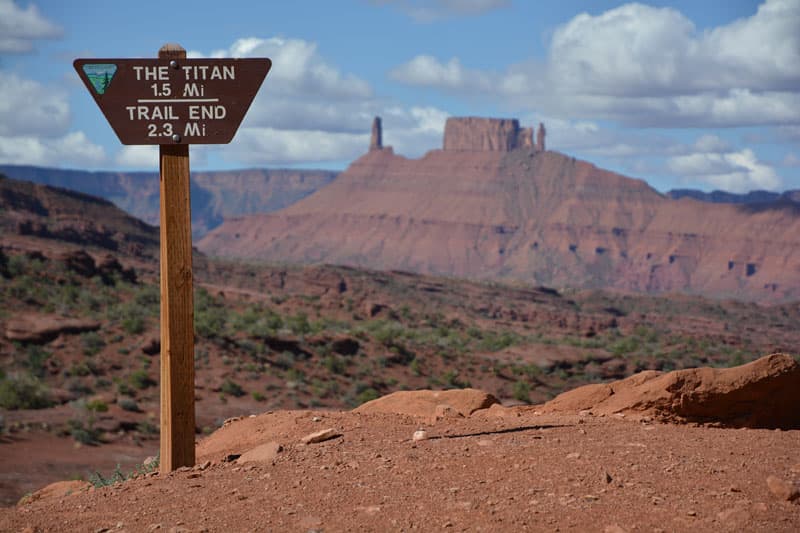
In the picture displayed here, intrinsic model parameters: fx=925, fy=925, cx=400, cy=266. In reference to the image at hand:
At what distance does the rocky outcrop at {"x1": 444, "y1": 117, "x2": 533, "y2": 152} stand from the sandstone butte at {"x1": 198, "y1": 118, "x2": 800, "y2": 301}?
25 centimetres

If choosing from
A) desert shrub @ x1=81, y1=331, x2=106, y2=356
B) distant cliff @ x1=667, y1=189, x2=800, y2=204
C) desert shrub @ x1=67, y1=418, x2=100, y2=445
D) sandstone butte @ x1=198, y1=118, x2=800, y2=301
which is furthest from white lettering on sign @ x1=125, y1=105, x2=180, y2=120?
distant cliff @ x1=667, y1=189, x2=800, y2=204

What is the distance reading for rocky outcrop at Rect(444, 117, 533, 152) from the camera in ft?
550

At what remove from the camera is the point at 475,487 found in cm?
603

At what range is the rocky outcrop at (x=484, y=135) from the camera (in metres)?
168

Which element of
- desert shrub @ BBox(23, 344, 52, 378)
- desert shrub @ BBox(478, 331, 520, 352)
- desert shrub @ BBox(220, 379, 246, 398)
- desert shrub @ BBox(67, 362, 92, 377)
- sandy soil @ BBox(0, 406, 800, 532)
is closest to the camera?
sandy soil @ BBox(0, 406, 800, 532)

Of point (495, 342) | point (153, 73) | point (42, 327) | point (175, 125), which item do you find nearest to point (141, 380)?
point (42, 327)

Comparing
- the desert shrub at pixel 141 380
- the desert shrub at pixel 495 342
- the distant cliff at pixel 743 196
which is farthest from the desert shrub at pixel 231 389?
the distant cliff at pixel 743 196

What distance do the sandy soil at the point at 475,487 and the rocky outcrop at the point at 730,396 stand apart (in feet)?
1.88

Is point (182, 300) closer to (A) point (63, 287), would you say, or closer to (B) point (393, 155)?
(A) point (63, 287)

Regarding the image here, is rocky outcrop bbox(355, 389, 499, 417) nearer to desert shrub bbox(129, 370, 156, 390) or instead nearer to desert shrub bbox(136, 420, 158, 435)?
desert shrub bbox(136, 420, 158, 435)

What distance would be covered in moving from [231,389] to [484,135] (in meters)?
147

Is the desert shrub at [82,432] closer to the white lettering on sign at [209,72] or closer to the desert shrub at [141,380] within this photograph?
the desert shrub at [141,380]

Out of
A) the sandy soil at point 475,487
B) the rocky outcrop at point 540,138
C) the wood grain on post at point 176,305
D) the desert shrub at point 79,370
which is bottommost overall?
the desert shrub at point 79,370

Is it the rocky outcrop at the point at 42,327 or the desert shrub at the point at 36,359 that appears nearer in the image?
the desert shrub at the point at 36,359
